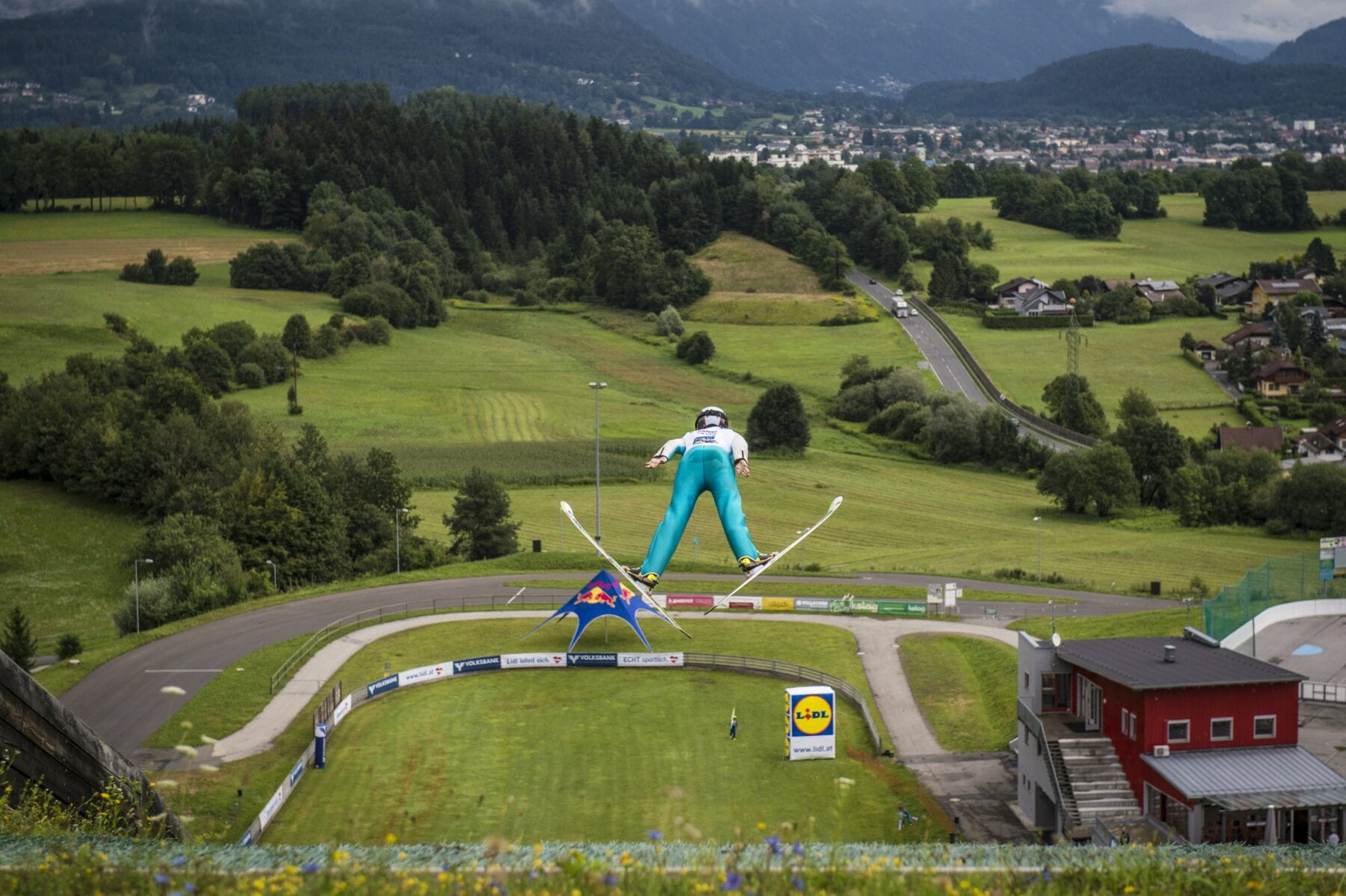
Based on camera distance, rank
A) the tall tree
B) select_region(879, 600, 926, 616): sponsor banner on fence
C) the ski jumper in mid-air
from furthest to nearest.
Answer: the tall tree < select_region(879, 600, 926, 616): sponsor banner on fence < the ski jumper in mid-air

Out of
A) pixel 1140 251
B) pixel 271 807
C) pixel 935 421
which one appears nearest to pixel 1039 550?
pixel 935 421

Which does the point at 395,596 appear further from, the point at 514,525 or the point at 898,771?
the point at 898,771

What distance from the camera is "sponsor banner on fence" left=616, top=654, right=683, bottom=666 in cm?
5403

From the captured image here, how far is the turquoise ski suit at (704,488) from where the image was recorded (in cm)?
3500

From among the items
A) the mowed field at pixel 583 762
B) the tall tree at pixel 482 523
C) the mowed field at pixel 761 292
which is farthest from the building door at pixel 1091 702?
the mowed field at pixel 761 292

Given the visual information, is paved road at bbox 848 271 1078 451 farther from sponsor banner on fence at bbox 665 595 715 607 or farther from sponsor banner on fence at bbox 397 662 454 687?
sponsor banner on fence at bbox 397 662 454 687

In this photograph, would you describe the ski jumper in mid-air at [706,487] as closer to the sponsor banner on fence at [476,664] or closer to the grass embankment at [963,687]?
the grass embankment at [963,687]

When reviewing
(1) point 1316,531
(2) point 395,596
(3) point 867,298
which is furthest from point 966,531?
(3) point 867,298

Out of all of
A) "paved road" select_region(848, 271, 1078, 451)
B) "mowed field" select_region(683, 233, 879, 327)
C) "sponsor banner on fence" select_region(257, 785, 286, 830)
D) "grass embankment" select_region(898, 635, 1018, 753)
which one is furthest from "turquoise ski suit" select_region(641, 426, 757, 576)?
"mowed field" select_region(683, 233, 879, 327)

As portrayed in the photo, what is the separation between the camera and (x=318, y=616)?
60.8 meters

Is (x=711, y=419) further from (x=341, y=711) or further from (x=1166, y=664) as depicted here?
(x=341, y=711)

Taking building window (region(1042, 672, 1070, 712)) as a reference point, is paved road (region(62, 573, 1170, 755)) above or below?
below

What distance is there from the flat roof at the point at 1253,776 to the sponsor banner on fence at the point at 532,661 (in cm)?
2524

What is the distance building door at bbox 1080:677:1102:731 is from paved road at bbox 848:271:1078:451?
68.4m
